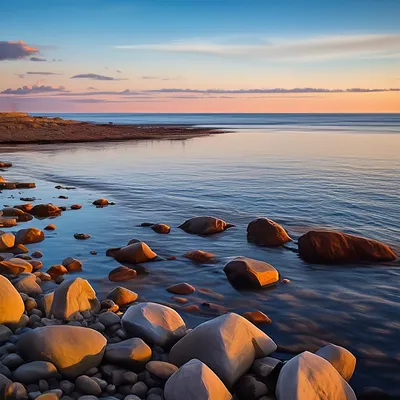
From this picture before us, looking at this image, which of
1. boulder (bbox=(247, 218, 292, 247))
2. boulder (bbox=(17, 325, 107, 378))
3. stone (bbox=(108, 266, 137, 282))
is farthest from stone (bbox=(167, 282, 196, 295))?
boulder (bbox=(247, 218, 292, 247))

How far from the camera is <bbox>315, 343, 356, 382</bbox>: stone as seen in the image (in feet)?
18.2

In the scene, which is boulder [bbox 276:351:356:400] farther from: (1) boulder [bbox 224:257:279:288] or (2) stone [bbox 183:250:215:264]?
(2) stone [bbox 183:250:215:264]

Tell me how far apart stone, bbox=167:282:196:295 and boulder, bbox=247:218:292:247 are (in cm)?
343

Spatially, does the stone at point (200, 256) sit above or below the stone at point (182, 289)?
above

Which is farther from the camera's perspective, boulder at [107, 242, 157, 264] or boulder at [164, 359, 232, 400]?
boulder at [107, 242, 157, 264]

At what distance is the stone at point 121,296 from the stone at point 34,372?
236cm

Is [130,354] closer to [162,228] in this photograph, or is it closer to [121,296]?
[121,296]

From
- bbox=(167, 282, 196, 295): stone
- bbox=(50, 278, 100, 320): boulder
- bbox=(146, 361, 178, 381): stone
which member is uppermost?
bbox=(50, 278, 100, 320): boulder

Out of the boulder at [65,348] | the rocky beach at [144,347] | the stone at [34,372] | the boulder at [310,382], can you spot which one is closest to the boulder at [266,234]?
the rocky beach at [144,347]

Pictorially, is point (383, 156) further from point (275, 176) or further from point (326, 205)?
point (326, 205)

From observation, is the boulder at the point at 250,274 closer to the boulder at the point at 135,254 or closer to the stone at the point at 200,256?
the stone at the point at 200,256

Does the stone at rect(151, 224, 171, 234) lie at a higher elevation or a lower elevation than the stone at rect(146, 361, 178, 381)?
higher

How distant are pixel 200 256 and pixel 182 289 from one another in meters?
1.89

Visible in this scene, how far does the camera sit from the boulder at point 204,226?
12.3 metres
